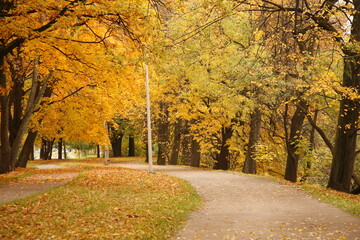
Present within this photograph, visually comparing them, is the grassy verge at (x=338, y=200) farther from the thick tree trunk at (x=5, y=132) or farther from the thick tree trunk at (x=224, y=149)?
the thick tree trunk at (x=5, y=132)

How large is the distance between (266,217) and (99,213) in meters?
4.21

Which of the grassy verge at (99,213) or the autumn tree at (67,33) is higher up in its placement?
the autumn tree at (67,33)

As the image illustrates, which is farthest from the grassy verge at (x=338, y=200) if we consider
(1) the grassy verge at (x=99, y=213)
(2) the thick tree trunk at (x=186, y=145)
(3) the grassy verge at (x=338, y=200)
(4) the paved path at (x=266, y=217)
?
(2) the thick tree trunk at (x=186, y=145)

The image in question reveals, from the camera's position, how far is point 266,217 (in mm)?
9719

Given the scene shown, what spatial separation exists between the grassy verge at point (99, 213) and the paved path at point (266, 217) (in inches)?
23.9

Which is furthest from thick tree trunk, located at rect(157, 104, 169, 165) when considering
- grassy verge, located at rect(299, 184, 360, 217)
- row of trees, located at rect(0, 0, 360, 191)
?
grassy verge, located at rect(299, 184, 360, 217)

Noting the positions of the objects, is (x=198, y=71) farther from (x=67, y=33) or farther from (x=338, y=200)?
(x=338, y=200)

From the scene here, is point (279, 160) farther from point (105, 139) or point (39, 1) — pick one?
point (39, 1)

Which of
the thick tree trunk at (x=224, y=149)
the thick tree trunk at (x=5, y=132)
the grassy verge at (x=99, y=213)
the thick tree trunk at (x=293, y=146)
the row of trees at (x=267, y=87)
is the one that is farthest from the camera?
the thick tree trunk at (x=224, y=149)

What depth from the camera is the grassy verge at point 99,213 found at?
282 inches

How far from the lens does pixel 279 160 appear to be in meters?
27.9

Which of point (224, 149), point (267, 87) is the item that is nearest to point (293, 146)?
point (267, 87)

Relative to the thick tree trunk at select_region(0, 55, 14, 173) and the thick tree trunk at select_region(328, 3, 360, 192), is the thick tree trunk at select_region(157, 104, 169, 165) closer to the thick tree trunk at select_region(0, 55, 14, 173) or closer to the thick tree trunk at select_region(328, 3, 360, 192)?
the thick tree trunk at select_region(0, 55, 14, 173)

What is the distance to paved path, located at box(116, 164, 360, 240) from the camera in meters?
7.84
